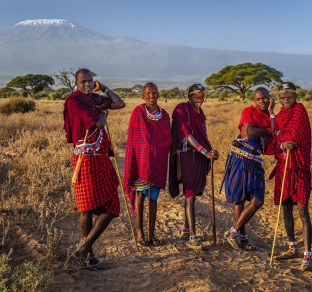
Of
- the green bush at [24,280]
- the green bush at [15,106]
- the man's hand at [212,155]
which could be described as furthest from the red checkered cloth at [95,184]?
the green bush at [15,106]

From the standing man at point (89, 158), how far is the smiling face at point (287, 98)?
6.14 feet

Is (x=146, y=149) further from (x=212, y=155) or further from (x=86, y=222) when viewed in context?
(x=86, y=222)

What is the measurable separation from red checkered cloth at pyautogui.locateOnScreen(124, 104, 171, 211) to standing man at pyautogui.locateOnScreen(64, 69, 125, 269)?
63 centimetres

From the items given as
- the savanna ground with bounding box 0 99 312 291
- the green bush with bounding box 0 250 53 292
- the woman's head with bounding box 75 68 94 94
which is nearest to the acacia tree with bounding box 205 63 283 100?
the savanna ground with bounding box 0 99 312 291

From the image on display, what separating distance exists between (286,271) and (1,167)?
15.7ft

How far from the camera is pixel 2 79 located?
191 meters

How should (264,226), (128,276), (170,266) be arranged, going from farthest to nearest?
(264,226)
(170,266)
(128,276)

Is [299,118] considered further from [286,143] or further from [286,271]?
[286,271]

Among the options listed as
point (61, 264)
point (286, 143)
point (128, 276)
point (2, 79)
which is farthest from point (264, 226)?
point (2, 79)

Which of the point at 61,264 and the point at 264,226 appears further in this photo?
the point at 264,226

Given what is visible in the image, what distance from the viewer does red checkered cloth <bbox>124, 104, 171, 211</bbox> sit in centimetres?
391

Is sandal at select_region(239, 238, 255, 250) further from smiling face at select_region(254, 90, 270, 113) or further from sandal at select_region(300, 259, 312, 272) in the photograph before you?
smiling face at select_region(254, 90, 270, 113)

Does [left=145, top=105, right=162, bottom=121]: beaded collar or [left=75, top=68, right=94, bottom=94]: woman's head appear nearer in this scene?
[left=75, top=68, right=94, bottom=94]: woman's head

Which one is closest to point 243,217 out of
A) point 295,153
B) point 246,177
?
point 246,177
